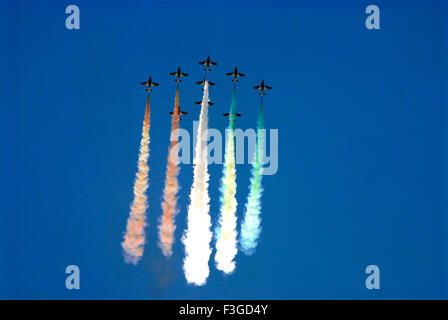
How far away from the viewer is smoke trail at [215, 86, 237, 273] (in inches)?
1347

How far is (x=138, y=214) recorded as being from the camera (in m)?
34.7

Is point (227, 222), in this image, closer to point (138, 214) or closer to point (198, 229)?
point (198, 229)

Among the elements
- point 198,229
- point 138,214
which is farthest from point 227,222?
point 138,214

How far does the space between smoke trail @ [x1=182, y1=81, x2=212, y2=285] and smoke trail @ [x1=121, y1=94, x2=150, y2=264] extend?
2.58m

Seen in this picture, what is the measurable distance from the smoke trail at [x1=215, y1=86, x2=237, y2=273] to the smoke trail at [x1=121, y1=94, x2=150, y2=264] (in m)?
4.32

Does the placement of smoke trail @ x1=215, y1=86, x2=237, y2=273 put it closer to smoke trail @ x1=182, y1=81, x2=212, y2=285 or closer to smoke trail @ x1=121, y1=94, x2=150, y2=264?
smoke trail @ x1=182, y1=81, x2=212, y2=285

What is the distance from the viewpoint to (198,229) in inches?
1352

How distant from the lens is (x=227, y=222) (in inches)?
1352

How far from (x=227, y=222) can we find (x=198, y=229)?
65.1 inches

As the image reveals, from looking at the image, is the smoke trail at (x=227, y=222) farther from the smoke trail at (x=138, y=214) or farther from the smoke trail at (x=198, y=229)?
the smoke trail at (x=138, y=214)

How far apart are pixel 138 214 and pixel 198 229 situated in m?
3.48

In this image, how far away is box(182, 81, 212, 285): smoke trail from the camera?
3434cm
